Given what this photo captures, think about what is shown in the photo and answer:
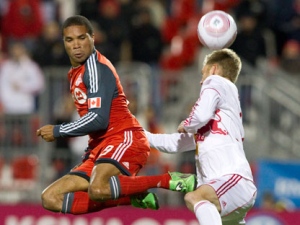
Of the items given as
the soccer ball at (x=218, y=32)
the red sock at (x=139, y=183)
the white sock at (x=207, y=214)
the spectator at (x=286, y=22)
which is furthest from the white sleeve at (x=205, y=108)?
the spectator at (x=286, y=22)

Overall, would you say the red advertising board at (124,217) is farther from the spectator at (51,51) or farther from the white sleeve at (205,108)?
the white sleeve at (205,108)

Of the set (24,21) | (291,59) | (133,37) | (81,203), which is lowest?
(81,203)

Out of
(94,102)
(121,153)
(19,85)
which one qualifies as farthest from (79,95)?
(19,85)

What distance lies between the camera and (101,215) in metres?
12.9

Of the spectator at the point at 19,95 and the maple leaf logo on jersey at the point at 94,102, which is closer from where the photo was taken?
the maple leaf logo on jersey at the point at 94,102

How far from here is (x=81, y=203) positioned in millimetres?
9992

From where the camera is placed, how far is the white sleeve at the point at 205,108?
9.09m

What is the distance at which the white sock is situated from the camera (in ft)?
29.3

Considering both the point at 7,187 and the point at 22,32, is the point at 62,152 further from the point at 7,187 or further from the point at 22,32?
the point at 22,32

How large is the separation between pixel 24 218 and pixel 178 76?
3390 millimetres

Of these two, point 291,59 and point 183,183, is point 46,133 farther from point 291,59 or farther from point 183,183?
point 291,59

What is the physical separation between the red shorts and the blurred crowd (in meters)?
4.87

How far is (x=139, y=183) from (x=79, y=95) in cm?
99

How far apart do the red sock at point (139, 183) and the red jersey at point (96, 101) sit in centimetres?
49
